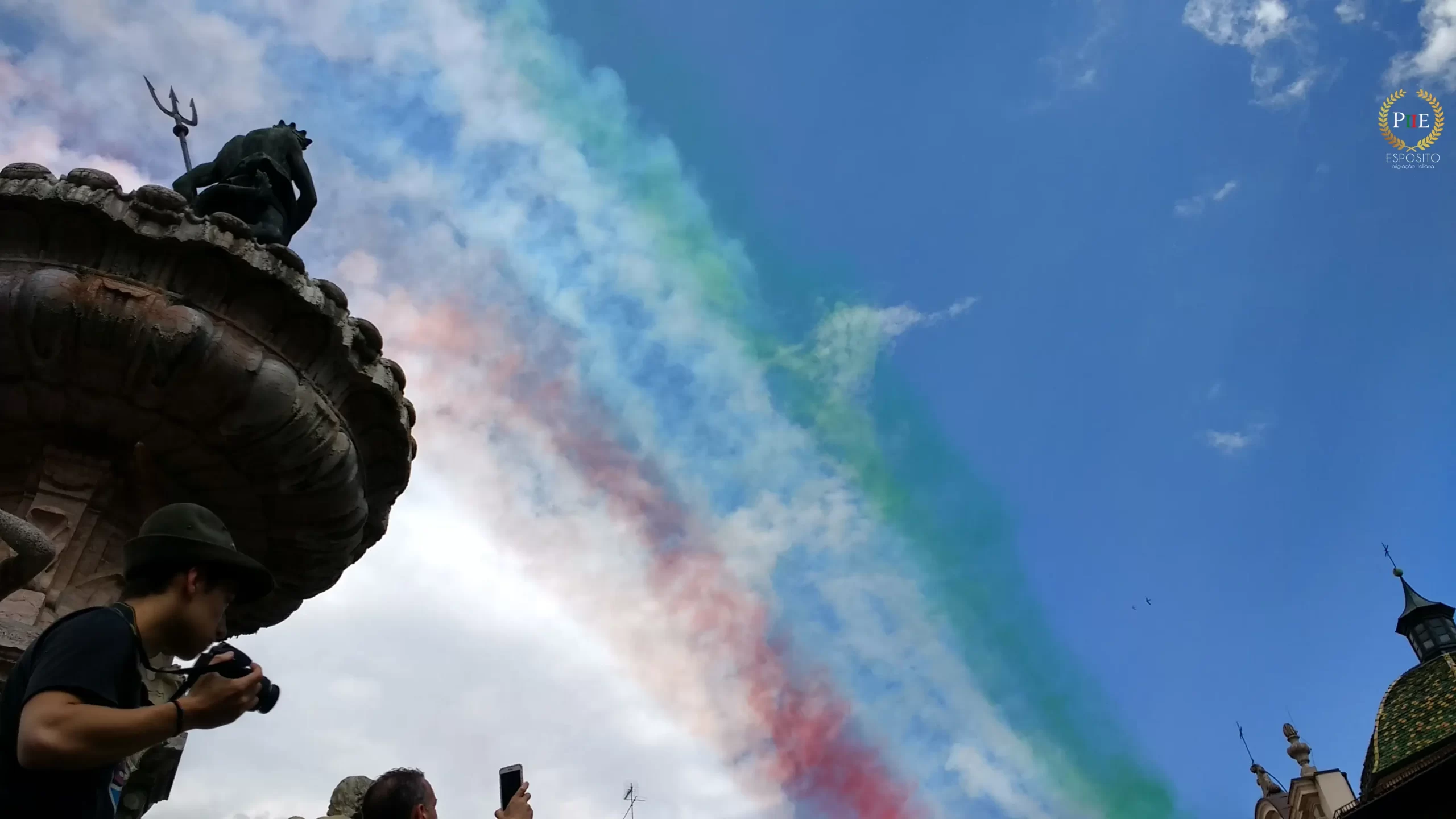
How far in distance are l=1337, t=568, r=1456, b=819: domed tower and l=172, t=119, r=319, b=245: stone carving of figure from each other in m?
22.9

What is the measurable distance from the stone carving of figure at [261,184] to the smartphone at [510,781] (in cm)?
424

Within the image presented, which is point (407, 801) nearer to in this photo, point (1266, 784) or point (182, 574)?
point (182, 574)

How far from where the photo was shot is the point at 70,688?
2.15 meters

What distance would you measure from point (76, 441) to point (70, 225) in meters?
1.06

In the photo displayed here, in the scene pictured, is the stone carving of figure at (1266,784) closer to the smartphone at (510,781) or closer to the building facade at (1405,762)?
the building facade at (1405,762)

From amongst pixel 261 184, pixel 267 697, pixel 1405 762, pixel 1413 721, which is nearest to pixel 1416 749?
pixel 1405 762

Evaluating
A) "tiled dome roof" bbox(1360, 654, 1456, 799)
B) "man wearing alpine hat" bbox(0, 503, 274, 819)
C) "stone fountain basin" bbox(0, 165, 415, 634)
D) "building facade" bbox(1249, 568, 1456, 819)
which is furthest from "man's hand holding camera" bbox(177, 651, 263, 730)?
"tiled dome roof" bbox(1360, 654, 1456, 799)

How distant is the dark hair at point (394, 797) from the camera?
305cm

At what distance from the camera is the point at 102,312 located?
466 centimetres

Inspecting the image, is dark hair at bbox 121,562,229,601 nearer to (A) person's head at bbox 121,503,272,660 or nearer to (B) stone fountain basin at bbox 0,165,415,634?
(A) person's head at bbox 121,503,272,660

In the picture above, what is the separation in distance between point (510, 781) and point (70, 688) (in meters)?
1.44

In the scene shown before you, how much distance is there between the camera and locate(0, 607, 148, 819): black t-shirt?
216 cm

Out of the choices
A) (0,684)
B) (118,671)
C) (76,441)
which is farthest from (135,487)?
(118,671)

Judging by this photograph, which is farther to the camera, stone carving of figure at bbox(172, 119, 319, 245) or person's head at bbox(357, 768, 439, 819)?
stone carving of figure at bbox(172, 119, 319, 245)
